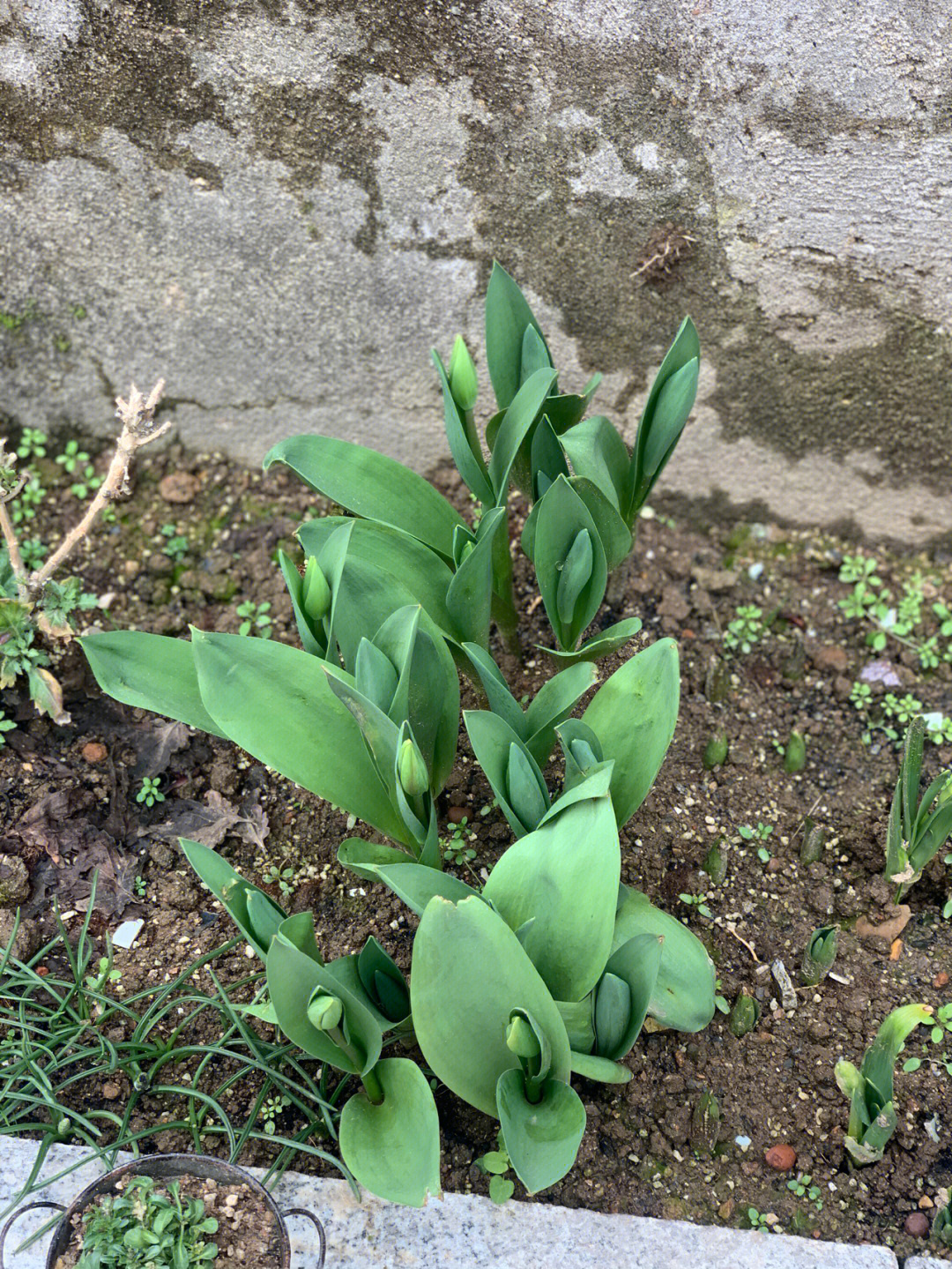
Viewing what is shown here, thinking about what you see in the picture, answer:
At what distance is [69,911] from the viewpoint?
1729 millimetres

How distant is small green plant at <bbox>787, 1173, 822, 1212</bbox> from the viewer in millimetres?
1409

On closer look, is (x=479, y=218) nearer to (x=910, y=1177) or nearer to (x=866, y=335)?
(x=866, y=335)

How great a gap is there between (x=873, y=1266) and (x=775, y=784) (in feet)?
2.59

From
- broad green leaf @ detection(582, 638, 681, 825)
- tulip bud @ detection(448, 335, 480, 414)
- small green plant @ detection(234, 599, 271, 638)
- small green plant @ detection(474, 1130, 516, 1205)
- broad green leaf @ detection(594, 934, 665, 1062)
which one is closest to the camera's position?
broad green leaf @ detection(594, 934, 665, 1062)

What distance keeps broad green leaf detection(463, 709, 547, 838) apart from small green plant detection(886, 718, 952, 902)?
61 cm

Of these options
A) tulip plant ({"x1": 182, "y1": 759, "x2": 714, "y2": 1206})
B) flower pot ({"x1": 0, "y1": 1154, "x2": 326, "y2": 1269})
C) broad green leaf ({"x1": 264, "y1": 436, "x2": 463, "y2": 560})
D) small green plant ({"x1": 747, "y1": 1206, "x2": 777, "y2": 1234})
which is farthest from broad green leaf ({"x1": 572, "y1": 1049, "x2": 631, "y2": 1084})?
broad green leaf ({"x1": 264, "y1": 436, "x2": 463, "y2": 560})

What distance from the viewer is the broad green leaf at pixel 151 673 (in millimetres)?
1511

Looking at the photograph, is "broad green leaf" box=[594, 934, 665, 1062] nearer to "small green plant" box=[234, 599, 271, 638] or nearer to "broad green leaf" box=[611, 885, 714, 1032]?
"broad green leaf" box=[611, 885, 714, 1032]

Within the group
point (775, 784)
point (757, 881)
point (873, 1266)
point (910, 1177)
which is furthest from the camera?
point (775, 784)

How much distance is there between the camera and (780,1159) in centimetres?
144

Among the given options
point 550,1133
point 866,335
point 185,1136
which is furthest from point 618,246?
point 185,1136

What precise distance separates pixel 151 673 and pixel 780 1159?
3.74ft

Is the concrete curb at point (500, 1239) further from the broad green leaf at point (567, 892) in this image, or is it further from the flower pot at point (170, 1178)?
the broad green leaf at point (567, 892)

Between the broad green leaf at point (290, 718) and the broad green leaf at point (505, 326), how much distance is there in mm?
645
